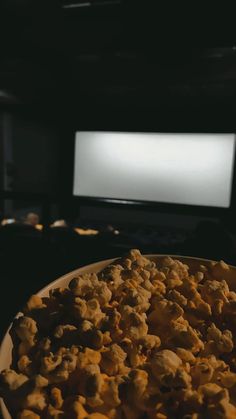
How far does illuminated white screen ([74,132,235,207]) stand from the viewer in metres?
2.54

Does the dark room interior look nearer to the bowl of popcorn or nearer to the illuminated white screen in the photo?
the illuminated white screen

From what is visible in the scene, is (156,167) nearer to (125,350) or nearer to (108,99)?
(108,99)

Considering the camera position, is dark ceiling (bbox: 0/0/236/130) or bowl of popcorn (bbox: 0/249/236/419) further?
dark ceiling (bbox: 0/0/236/130)

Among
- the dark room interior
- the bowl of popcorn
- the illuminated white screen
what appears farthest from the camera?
the illuminated white screen

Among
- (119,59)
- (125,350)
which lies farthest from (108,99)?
(125,350)

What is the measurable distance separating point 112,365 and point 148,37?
212cm

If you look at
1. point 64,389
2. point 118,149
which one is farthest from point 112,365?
point 118,149

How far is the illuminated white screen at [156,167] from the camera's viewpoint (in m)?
2.54

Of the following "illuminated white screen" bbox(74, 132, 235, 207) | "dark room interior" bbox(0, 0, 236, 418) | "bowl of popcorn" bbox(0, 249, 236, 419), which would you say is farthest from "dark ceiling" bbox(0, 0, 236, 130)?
"bowl of popcorn" bbox(0, 249, 236, 419)

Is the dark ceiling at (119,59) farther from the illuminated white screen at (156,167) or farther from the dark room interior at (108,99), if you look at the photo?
the illuminated white screen at (156,167)

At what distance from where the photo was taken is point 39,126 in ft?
14.7

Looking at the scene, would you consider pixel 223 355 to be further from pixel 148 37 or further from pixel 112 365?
pixel 148 37

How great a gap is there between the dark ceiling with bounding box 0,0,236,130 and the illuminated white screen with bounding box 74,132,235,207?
298mm

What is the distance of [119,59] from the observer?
7.95 ft
